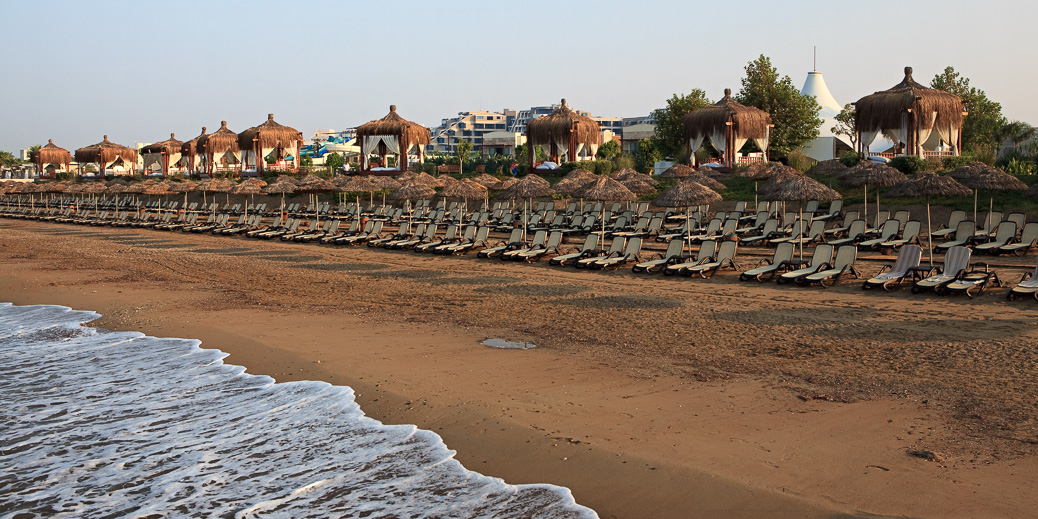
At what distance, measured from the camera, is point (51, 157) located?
183 ft

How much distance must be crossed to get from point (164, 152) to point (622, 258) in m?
42.7

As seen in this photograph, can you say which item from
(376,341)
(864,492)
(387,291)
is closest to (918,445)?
(864,492)

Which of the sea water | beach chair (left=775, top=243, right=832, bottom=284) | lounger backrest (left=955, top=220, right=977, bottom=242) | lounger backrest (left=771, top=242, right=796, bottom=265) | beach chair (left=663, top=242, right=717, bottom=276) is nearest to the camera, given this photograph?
the sea water

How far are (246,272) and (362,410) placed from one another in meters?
9.68

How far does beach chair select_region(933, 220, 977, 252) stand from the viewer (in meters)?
14.4

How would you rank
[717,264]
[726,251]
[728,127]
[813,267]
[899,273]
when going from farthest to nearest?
[728,127] → [726,251] → [717,264] → [813,267] → [899,273]

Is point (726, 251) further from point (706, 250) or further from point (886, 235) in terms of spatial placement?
point (886, 235)

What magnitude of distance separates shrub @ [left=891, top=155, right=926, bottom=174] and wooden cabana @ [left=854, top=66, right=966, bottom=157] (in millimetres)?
1354

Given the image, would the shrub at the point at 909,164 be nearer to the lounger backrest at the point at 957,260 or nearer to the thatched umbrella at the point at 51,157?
the lounger backrest at the point at 957,260

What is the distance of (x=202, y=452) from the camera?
5.68 metres

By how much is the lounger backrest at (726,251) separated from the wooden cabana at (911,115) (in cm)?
1392

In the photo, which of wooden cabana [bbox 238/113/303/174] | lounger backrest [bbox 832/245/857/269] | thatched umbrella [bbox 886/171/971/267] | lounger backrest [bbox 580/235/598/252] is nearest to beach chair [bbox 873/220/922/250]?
thatched umbrella [bbox 886/171/971/267]

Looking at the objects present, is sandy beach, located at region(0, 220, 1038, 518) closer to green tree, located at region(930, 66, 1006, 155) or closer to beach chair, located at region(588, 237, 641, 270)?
beach chair, located at region(588, 237, 641, 270)

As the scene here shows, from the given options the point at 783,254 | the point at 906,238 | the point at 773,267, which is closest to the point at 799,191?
the point at 906,238
